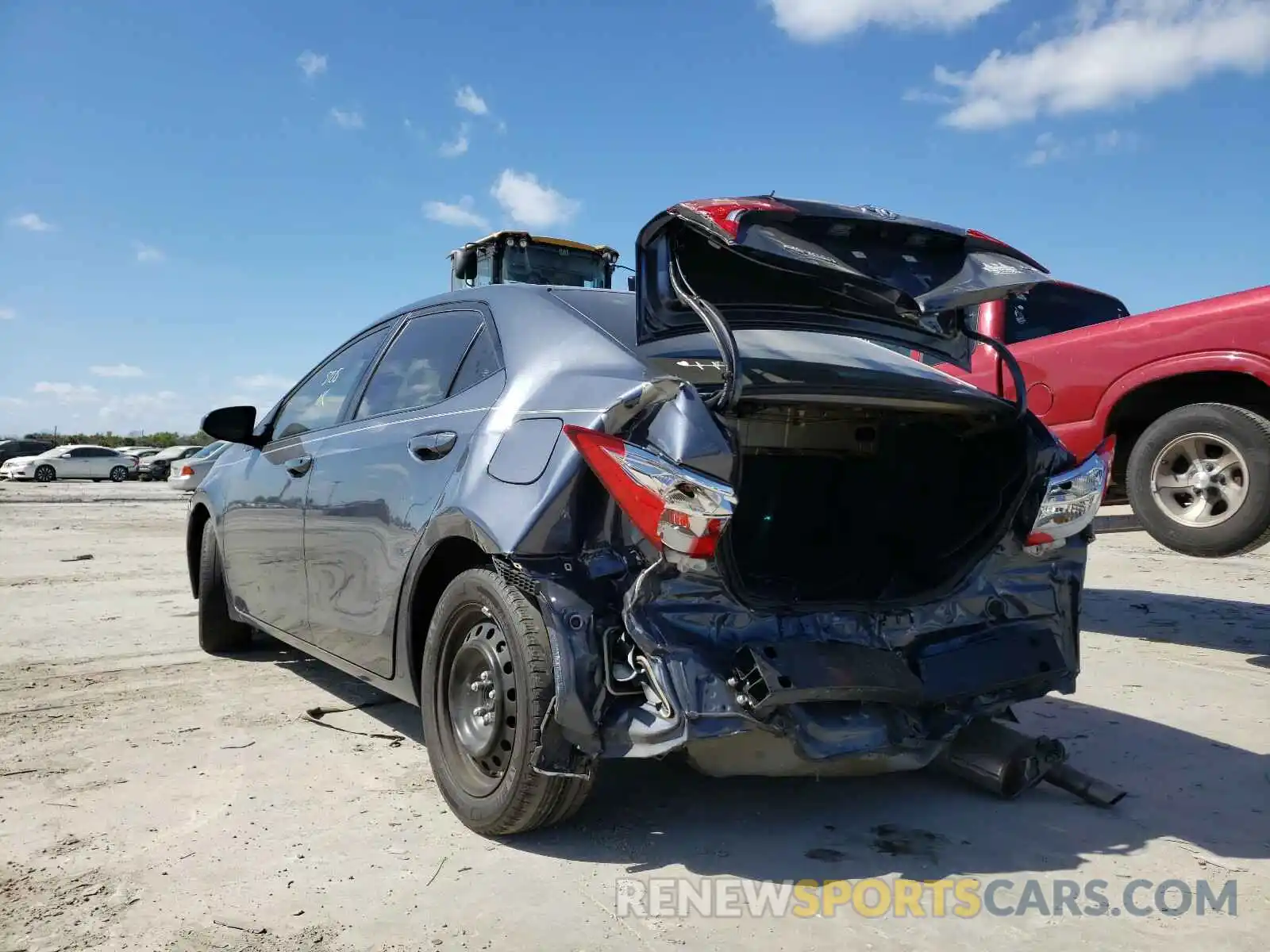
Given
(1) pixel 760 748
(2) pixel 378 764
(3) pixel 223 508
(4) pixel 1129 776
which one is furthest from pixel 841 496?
(3) pixel 223 508

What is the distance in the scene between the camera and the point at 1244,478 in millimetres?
4953

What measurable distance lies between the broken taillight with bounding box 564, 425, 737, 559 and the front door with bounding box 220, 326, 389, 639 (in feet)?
6.70

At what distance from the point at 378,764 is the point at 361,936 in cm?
129

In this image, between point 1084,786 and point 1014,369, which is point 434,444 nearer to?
point 1014,369

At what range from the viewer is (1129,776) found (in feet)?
11.2

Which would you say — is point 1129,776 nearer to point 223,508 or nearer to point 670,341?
point 670,341

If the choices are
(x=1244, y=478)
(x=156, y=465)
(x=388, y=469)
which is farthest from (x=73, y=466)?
(x=1244, y=478)

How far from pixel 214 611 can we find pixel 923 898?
4217 mm

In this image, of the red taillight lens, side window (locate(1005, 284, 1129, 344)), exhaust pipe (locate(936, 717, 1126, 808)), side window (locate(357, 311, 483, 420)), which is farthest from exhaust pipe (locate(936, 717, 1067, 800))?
side window (locate(1005, 284, 1129, 344))

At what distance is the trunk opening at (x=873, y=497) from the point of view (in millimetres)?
3021

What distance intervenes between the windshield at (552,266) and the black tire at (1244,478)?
846 cm

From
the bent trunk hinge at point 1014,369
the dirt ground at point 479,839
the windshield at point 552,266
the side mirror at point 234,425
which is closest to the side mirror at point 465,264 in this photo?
the windshield at point 552,266

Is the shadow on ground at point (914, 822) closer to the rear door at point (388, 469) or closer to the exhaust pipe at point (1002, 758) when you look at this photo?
the exhaust pipe at point (1002, 758)

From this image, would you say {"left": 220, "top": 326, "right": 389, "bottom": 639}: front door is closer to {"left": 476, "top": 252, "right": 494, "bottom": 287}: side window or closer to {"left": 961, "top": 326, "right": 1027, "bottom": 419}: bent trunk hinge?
{"left": 961, "top": 326, "right": 1027, "bottom": 419}: bent trunk hinge
